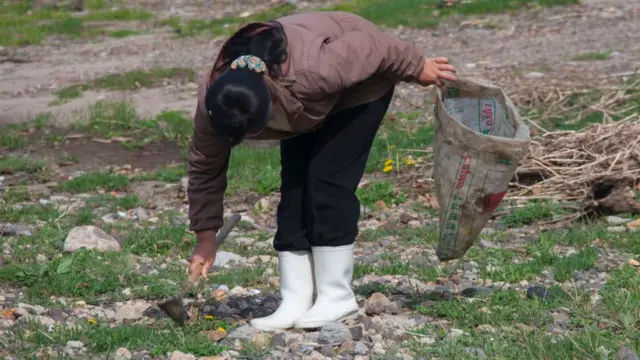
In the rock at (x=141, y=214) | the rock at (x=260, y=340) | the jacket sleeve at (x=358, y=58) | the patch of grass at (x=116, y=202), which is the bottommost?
the patch of grass at (x=116, y=202)

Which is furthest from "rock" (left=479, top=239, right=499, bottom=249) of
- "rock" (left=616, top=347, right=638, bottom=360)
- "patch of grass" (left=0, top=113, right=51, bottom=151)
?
"patch of grass" (left=0, top=113, right=51, bottom=151)

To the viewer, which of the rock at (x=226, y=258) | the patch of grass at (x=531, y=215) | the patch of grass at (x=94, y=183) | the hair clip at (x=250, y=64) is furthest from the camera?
the patch of grass at (x=94, y=183)

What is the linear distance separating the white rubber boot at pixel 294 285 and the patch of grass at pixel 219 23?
465 inches

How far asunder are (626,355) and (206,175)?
1.69m

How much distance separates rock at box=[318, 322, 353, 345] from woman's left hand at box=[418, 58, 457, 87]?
1010mm

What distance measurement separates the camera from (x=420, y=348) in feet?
12.9

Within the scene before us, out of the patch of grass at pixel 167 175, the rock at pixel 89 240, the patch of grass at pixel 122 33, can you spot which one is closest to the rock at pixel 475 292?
the rock at pixel 89 240

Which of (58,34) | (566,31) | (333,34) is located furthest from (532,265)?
(58,34)

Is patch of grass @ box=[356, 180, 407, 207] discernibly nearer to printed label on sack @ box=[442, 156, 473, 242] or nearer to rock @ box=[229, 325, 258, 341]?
printed label on sack @ box=[442, 156, 473, 242]

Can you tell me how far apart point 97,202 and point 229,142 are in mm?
3934

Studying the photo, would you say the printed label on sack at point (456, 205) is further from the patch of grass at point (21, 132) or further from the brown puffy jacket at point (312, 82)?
the patch of grass at point (21, 132)

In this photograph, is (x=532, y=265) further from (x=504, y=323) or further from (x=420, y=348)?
(x=420, y=348)

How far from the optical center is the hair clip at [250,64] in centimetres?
382

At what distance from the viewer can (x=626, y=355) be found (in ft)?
11.3
